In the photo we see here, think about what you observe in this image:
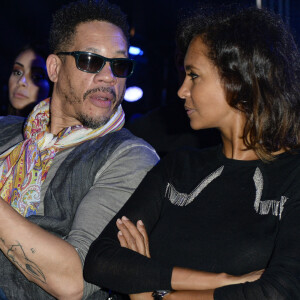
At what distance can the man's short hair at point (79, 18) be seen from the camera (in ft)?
10.2

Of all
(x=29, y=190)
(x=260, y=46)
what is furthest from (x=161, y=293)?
(x=260, y=46)

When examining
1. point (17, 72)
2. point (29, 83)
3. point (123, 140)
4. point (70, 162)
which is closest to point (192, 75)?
point (123, 140)

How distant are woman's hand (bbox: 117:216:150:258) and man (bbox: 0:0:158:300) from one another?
177 mm

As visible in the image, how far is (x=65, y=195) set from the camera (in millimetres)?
2557

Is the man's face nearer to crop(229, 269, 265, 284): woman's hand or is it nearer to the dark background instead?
crop(229, 269, 265, 284): woman's hand

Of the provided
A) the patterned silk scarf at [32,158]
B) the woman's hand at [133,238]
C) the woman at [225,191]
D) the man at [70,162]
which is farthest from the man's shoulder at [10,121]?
the woman's hand at [133,238]

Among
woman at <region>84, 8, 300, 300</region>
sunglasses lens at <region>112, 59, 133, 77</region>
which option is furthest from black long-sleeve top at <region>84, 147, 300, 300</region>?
sunglasses lens at <region>112, 59, 133, 77</region>

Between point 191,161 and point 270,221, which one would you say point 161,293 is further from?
point 191,161

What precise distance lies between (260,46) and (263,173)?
559 millimetres

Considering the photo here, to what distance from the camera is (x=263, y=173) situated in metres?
2.24

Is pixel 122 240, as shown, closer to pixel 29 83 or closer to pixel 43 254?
pixel 43 254

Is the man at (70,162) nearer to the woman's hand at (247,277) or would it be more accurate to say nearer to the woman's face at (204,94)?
the woman's face at (204,94)

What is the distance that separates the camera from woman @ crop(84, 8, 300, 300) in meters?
2.05

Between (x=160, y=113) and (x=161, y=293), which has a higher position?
(x=160, y=113)
